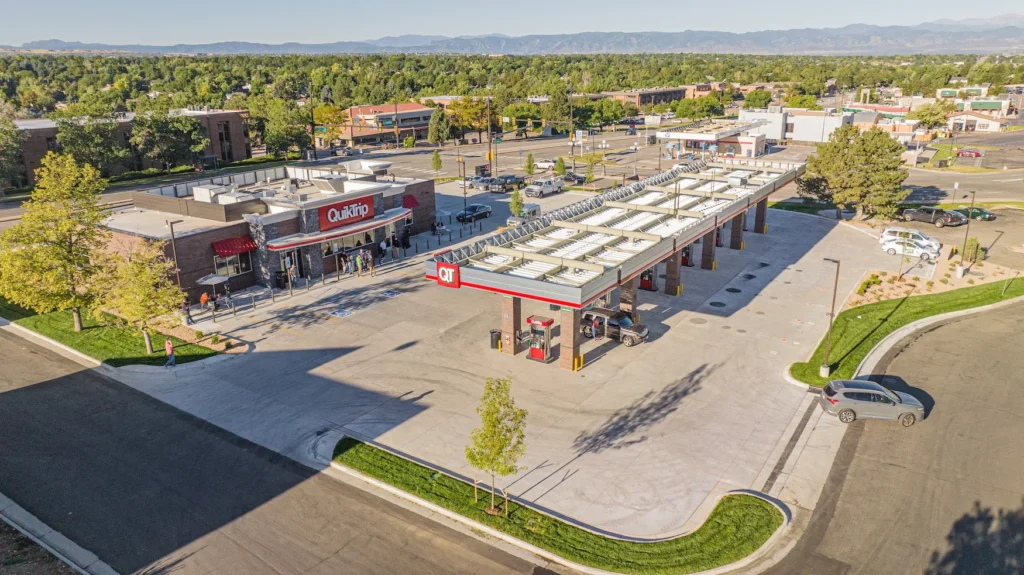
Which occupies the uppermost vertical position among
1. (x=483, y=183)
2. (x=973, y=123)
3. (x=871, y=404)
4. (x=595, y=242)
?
(x=973, y=123)

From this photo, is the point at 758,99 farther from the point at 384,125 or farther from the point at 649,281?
the point at 649,281

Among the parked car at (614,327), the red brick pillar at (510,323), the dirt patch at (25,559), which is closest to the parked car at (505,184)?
the parked car at (614,327)

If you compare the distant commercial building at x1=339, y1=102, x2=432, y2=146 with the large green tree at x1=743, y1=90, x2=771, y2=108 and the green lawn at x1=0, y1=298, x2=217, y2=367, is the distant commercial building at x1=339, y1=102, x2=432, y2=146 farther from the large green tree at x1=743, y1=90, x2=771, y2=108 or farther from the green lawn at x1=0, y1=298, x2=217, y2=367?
the green lawn at x1=0, y1=298, x2=217, y2=367

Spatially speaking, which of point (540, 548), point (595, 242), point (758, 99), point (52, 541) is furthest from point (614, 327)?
point (758, 99)

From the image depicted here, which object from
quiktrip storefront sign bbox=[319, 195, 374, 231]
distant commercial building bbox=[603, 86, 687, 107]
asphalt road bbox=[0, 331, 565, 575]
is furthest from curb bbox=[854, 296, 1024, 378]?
distant commercial building bbox=[603, 86, 687, 107]

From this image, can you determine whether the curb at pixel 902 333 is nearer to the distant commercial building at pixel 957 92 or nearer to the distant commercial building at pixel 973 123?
the distant commercial building at pixel 973 123
